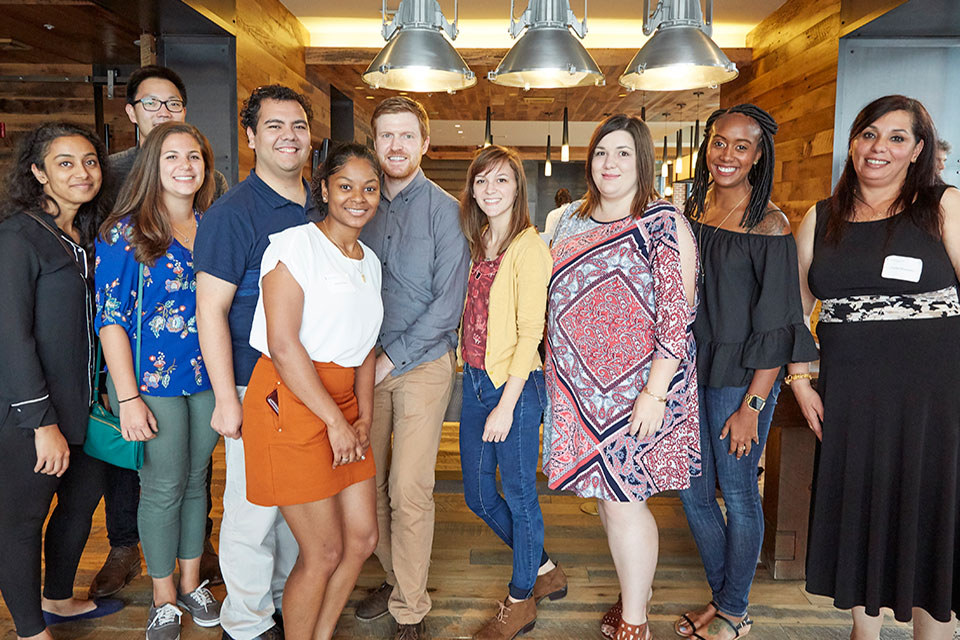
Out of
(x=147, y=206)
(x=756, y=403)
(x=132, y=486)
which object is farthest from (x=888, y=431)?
(x=132, y=486)

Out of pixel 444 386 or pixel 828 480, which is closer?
pixel 828 480

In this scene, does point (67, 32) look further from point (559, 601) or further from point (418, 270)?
point (559, 601)

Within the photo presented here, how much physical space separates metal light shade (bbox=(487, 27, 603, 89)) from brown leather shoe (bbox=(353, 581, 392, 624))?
Answer: 194 centimetres

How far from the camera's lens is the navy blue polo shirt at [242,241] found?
185 centimetres

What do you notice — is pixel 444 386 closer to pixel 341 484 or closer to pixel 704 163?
pixel 341 484

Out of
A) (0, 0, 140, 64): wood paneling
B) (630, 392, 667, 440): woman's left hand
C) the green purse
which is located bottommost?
the green purse

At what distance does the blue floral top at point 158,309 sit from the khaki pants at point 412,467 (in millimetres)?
598

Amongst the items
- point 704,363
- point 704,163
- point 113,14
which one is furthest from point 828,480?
point 113,14

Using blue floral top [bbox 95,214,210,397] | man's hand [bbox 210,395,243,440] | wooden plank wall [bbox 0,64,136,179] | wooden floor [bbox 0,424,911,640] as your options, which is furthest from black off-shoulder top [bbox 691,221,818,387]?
wooden plank wall [bbox 0,64,136,179]

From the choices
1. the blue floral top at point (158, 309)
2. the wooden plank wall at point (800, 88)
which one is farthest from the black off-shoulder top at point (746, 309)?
the wooden plank wall at point (800, 88)

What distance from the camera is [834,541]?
199 centimetres

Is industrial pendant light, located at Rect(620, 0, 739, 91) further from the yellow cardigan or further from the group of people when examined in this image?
the yellow cardigan

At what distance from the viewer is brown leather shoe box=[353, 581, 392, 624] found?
7.43 ft

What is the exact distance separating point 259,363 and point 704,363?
135 centimetres
